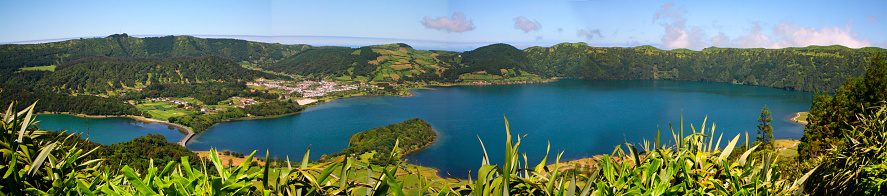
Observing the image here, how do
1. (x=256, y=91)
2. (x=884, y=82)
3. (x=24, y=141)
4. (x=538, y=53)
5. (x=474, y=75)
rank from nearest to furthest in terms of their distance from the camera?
1. (x=24, y=141)
2. (x=884, y=82)
3. (x=256, y=91)
4. (x=474, y=75)
5. (x=538, y=53)

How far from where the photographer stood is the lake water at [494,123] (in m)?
25.6

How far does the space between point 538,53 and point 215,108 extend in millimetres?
72269

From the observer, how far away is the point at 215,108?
41.7 metres

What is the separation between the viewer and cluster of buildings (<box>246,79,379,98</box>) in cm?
5391

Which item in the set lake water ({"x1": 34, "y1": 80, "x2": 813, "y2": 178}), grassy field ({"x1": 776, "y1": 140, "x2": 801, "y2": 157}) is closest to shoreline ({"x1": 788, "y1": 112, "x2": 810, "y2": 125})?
lake water ({"x1": 34, "y1": 80, "x2": 813, "y2": 178})

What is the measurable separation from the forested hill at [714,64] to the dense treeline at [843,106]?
5850 centimetres

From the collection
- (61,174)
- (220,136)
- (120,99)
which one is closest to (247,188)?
(61,174)

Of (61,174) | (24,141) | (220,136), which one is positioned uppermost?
(24,141)

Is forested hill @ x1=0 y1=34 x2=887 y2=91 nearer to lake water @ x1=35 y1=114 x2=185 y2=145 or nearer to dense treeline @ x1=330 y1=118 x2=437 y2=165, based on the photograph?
lake water @ x1=35 y1=114 x2=185 y2=145

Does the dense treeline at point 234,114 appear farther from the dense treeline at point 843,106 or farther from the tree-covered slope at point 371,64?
the dense treeline at point 843,106

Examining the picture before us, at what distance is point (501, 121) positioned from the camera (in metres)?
34.3

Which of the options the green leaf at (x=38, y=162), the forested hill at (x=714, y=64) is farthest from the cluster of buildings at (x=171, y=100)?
the forested hill at (x=714, y=64)

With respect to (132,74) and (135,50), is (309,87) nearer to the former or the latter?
(132,74)

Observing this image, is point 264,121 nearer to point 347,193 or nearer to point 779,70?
point 347,193
